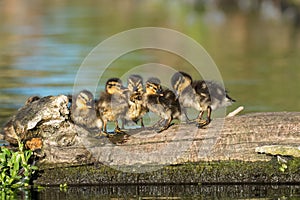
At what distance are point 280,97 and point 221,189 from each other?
5.61 m

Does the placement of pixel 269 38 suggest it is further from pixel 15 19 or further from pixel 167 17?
pixel 15 19

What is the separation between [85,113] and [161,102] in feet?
2.28

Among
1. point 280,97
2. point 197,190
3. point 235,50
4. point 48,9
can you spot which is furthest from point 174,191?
point 48,9

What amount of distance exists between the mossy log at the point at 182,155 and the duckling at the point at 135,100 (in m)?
0.25

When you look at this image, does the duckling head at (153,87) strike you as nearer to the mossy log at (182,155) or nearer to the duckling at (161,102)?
the duckling at (161,102)

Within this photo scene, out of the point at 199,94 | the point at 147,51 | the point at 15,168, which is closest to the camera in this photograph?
the point at 15,168

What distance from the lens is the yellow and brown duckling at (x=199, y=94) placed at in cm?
725

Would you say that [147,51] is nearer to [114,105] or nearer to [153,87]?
[114,105]

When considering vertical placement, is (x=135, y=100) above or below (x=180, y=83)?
below

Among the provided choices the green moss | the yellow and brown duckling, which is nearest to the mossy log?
the green moss

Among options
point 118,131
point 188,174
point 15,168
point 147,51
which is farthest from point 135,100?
point 147,51

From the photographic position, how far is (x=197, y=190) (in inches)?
272

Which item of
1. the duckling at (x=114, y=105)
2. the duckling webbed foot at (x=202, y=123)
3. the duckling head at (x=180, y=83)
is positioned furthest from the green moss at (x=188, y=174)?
the duckling head at (x=180, y=83)

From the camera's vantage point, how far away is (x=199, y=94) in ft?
23.8
